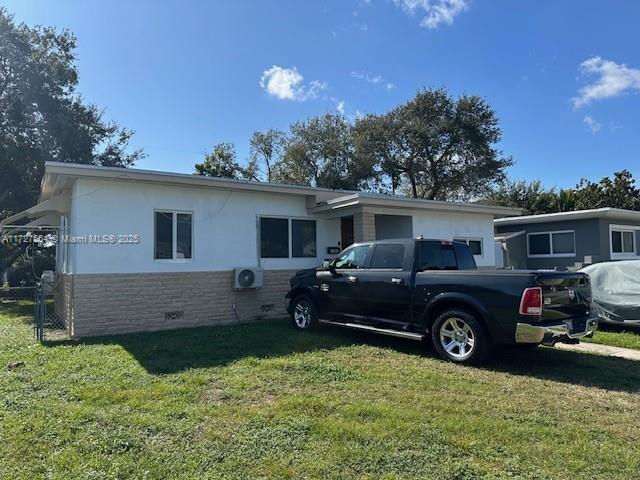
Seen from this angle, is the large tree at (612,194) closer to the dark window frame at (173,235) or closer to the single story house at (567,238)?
the single story house at (567,238)

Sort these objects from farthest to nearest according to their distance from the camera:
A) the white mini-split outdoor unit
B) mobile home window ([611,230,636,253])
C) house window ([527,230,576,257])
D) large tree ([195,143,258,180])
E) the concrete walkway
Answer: large tree ([195,143,258,180]) < house window ([527,230,576,257]) < mobile home window ([611,230,636,253]) < the white mini-split outdoor unit < the concrete walkway

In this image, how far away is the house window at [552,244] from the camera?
1821 centimetres

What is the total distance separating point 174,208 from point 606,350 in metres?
9.19

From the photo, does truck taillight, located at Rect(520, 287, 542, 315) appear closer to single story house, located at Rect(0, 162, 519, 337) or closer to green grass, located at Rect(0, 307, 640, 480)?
green grass, located at Rect(0, 307, 640, 480)

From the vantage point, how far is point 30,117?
834 inches

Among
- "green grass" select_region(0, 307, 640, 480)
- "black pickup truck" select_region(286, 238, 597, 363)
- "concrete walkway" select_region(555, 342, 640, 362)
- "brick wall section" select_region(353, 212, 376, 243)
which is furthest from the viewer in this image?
"brick wall section" select_region(353, 212, 376, 243)

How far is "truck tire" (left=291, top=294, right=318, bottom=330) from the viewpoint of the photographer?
30.7 ft

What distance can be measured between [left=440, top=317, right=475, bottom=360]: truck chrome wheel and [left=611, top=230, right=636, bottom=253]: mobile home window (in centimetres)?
1456

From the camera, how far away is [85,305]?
937cm

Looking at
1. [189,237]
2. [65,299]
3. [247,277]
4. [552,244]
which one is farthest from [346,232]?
[552,244]

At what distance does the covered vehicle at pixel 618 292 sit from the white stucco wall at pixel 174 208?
22.5 ft

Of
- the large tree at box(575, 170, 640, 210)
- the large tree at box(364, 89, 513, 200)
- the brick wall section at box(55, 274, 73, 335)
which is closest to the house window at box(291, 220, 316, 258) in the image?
the brick wall section at box(55, 274, 73, 335)

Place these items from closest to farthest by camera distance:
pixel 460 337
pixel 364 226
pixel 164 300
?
1. pixel 460 337
2. pixel 164 300
3. pixel 364 226

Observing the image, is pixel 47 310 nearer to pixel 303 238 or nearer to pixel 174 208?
pixel 174 208
